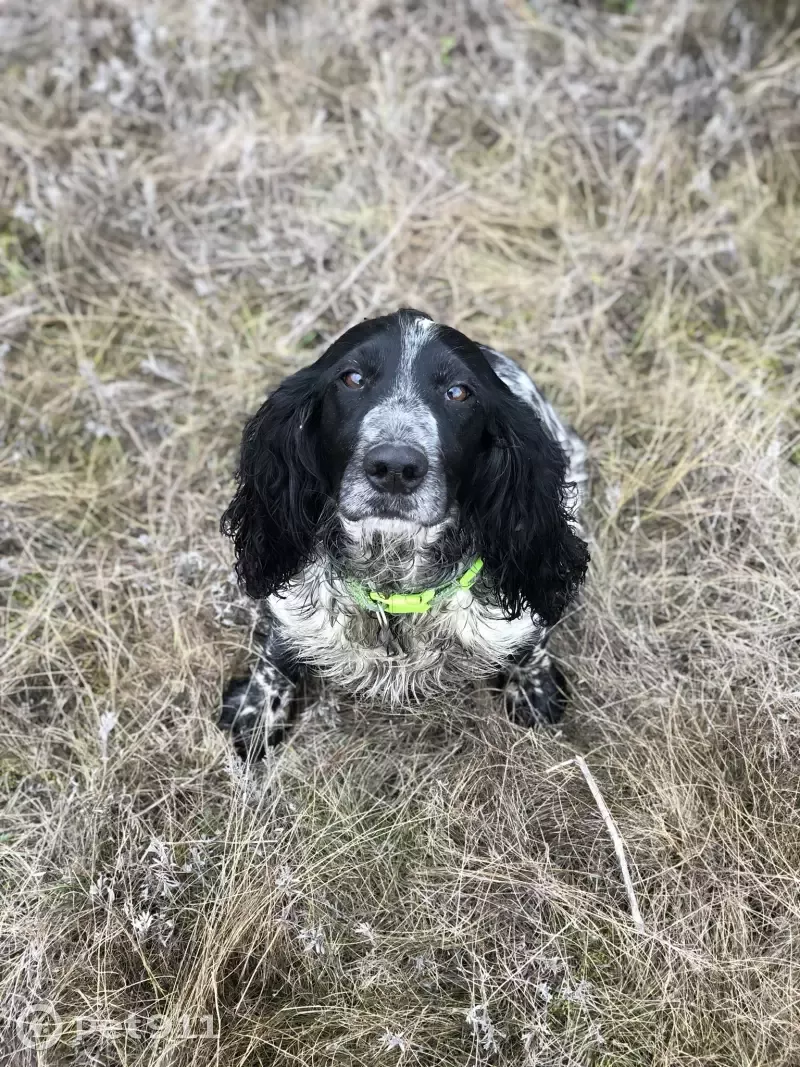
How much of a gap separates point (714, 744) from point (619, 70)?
410 cm

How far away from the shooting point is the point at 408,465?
2592 millimetres

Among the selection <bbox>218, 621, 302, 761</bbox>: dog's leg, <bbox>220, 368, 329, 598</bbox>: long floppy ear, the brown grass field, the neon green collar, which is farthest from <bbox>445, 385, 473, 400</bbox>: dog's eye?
the brown grass field

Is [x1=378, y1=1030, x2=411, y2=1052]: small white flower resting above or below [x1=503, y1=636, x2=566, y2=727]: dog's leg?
below

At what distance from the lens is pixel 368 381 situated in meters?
2.84

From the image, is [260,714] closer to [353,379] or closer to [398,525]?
[398,525]

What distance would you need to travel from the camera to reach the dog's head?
8.94 feet

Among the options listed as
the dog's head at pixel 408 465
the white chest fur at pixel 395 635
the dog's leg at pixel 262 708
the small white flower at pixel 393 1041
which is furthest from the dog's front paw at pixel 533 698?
the small white flower at pixel 393 1041

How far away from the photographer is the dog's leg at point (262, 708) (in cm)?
359

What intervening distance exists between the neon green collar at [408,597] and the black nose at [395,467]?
1.86 ft

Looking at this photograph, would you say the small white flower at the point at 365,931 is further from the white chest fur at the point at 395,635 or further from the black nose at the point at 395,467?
the black nose at the point at 395,467

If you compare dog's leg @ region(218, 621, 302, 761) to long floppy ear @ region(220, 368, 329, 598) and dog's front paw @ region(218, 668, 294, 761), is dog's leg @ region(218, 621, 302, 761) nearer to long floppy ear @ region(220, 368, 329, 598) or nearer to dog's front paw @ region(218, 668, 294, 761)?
dog's front paw @ region(218, 668, 294, 761)

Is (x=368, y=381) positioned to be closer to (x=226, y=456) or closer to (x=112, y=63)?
(x=226, y=456)

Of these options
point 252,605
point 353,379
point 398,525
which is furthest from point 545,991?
point 353,379

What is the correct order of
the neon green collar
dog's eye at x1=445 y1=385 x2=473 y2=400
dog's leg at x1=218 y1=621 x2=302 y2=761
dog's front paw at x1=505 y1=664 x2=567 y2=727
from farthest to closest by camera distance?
dog's front paw at x1=505 y1=664 x2=567 y2=727
dog's leg at x1=218 y1=621 x2=302 y2=761
the neon green collar
dog's eye at x1=445 y1=385 x2=473 y2=400
